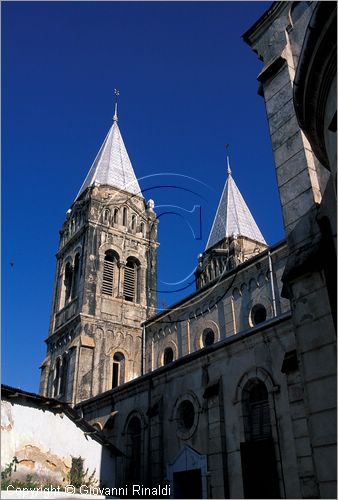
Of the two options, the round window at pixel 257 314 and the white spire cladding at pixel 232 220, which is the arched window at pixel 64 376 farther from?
the white spire cladding at pixel 232 220

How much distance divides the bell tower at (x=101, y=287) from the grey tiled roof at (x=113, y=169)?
10 cm

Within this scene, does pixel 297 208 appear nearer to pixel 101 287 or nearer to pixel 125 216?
pixel 101 287

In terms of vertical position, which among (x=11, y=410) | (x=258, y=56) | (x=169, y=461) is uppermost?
(x=258, y=56)

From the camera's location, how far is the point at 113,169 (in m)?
41.7

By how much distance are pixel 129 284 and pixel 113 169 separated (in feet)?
36.1

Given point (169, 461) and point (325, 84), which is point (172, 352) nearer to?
point (169, 461)

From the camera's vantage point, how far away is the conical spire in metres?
40.4

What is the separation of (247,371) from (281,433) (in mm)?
2623

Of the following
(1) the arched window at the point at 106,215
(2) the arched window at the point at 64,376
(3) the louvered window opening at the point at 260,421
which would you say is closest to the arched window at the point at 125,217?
(1) the arched window at the point at 106,215

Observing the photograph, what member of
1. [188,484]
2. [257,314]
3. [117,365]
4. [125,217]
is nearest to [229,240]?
[125,217]

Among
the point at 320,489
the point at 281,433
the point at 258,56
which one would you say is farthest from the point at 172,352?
the point at 320,489

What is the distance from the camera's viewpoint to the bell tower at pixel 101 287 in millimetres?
32031

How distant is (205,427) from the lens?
60.5 ft

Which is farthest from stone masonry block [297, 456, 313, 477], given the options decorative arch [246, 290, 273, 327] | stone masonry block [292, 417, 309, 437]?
decorative arch [246, 290, 273, 327]
